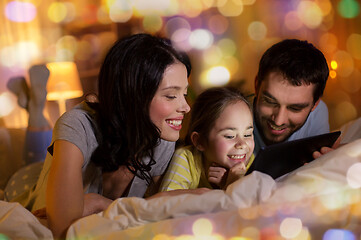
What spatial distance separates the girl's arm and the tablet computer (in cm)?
38

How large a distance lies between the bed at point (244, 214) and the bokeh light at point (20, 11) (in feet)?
8.87

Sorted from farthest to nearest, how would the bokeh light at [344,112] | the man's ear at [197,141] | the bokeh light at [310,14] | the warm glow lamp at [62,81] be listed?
the warm glow lamp at [62,81] < the bokeh light at [310,14] < the bokeh light at [344,112] < the man's ear at [197,141]

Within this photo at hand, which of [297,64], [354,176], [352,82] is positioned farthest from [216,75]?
[354,176]

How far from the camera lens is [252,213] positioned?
649 millimetres

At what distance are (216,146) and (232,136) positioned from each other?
0.17 feet

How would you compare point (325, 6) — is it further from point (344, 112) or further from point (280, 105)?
point (280, 105)

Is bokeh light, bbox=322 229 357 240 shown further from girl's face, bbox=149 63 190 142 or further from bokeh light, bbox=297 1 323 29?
bokeh light, bbox=297 1 323 29

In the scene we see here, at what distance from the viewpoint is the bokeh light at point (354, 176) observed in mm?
691

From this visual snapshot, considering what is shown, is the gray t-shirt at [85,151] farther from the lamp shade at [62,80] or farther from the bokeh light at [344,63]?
the lamp shade at [62,80]

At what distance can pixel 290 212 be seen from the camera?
657 mm

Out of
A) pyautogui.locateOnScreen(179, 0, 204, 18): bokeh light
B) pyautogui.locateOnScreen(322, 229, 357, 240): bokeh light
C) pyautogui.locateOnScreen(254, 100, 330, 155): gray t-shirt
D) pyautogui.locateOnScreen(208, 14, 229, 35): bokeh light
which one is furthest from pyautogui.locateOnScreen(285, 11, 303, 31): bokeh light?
pyautogui.locateOnScreen(322, 229, 357, 240): bokeh light

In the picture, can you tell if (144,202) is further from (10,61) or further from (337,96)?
(10,61)

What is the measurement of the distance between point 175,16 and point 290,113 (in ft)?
7.20

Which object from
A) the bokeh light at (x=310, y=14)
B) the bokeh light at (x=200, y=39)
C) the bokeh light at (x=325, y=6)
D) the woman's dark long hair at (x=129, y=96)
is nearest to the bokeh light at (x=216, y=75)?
the bokeh light at (x=200, y=39)
